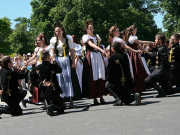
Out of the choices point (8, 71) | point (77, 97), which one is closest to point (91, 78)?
point (77, 97)

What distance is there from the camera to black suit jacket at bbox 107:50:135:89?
7.65 m

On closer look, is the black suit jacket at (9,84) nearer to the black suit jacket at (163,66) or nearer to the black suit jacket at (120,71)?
the black suit jacket at (120,71)

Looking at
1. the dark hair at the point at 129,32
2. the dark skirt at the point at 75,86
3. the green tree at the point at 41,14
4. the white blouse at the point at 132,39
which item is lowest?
the dark skirt at the point at 75,86

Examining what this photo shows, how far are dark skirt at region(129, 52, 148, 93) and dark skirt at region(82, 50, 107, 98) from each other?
137cm

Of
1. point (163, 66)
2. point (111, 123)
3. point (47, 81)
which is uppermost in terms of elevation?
point (163, 66)

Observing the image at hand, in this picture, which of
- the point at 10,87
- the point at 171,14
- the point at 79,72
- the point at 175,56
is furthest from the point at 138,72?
the point at 171,14

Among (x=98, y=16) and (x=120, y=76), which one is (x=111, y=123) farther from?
(x=98, y=16)

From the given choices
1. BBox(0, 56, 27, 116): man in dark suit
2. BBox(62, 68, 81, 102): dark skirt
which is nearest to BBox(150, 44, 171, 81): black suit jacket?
BBox(62, 68, 81, 102): dark skirt

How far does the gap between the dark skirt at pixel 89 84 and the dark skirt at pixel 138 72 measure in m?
1.37

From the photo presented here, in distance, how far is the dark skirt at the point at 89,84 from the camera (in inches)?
338

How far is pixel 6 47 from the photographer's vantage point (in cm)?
5597

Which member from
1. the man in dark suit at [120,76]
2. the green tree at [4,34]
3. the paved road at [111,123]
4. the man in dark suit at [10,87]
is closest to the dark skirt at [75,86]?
the man in dark suit at [120,76]

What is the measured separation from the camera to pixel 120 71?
303 inches

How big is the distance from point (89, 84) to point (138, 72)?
6.38ft
